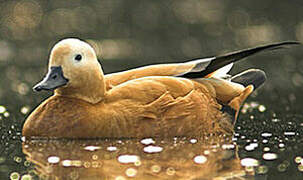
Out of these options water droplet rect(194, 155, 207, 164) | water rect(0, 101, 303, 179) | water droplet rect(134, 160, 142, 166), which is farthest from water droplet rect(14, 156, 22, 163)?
water droplet rect(194, 155, 207, 164)

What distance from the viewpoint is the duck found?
636 cm

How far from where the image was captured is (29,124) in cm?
650

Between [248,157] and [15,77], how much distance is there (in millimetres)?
4745

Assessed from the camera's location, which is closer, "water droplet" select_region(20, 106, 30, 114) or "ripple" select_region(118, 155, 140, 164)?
"ripple" select_region(118, 155, 140, 164)

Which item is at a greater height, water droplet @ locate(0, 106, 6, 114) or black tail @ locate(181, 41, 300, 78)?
water droplet @ locate(0, 106, 6, 114)

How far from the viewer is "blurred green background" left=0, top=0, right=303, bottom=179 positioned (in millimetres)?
8945

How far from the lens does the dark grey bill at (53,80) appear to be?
626 cm

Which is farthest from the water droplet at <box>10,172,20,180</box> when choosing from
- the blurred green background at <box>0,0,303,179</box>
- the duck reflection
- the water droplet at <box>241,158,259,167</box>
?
the water droplet at <box>241,158,259,167</box>

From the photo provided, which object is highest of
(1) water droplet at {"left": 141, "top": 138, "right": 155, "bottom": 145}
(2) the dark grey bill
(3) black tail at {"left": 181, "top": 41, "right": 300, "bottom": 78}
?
(3) black tail at {"left": 181, "top": 41, "right": 300, "bottom": 78}

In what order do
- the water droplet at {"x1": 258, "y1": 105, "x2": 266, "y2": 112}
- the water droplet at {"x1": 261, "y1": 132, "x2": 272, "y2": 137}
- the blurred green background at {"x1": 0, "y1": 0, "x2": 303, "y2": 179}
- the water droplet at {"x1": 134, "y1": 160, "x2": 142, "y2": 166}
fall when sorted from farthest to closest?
the blurred green background at {"x1": 0, "y1": 0, "x2": 303, "y2": 179} → the water droplet at {"x1": 258, "y1": 105, "x2": 266, "y2": 112} → the water droplet at {"x1": 261, "y1": 132, "x2": 272, "y2": 137} → the water droplet at {"x1": 134, "y1": 160, "x2": 142, "y2": 166}

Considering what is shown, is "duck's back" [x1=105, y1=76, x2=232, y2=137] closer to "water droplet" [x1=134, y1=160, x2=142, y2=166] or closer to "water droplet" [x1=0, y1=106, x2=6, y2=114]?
"water droplet" [x1=134, y1=160, x2=142, y2=166]

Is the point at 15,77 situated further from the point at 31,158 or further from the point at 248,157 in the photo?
the point at 248,157

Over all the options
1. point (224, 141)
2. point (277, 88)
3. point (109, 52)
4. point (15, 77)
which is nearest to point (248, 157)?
point (224, 141)

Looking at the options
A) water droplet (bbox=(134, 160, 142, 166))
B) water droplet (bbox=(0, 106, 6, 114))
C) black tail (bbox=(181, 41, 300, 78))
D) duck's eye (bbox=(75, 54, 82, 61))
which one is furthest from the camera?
water droplet (bbox=(0, 106, 6, 114))
